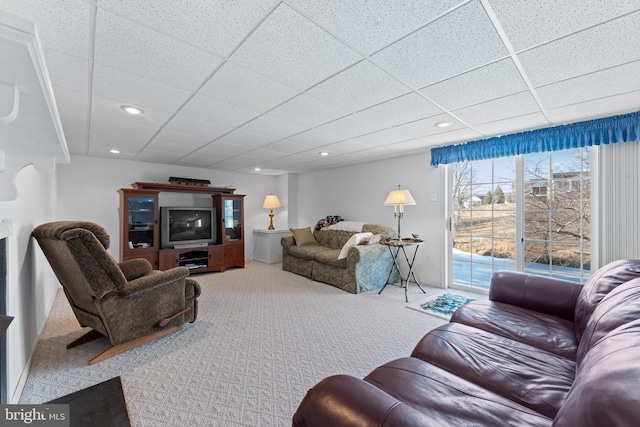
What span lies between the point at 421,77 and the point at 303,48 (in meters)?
0.88

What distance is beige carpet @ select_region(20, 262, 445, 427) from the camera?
1.68 m

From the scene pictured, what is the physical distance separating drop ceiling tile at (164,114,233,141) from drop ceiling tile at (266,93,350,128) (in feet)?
2.50

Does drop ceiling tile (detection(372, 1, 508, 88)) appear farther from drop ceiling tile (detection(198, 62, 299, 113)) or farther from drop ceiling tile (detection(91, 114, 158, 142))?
drop ceiling tile (detection(91, 114, 158, 142))

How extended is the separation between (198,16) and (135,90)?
1.13 meters

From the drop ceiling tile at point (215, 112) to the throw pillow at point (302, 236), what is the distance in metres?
2.88

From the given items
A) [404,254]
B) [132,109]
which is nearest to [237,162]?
[132,109]

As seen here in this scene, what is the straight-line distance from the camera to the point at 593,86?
202 centimetres

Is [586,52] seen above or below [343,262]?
above

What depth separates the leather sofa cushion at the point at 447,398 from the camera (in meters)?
0.98

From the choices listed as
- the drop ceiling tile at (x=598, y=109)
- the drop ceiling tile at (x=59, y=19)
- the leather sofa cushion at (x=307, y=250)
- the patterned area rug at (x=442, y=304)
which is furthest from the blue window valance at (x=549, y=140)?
the drop ceiling tile at (x=59, y=19)

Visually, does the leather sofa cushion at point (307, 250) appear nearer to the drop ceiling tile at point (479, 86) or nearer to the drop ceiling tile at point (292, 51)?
the drop ceiling tile at point (479, 86)

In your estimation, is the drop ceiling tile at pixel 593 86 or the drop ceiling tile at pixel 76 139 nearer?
the drop ceiling tile at pixel 593 86

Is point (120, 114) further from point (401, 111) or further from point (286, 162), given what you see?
point (286, 162)

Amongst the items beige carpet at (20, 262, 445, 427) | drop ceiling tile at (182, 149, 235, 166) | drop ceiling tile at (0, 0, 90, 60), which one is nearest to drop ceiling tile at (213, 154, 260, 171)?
drop ceiling tile at (182, 149, 235, 166)
